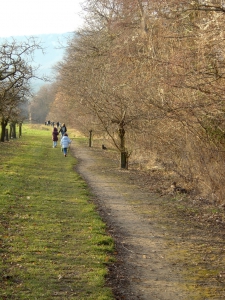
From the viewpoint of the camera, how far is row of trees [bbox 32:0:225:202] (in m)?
9.70

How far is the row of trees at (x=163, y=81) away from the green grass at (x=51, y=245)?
12.3 ft

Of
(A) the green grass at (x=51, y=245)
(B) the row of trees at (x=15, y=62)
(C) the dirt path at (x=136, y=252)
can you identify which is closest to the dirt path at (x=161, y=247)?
(C) the dirt path at (x=136, y=252)

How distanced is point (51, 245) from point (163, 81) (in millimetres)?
5000

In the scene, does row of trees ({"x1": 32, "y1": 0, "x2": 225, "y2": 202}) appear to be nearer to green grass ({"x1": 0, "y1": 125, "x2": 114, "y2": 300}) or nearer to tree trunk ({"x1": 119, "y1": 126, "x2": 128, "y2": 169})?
tree trunk ({"x1": 119, "y1": 126, "x2": 128, "y2": 169})

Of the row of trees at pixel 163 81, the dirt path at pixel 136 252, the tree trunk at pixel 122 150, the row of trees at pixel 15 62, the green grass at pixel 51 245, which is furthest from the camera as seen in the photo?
the row of trees at pixel 15 62

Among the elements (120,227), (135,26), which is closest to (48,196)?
(120,227)

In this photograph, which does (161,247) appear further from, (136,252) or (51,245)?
(51,245)

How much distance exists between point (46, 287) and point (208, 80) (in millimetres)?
6279

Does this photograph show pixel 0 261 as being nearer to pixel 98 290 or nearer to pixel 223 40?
pixel 98 290

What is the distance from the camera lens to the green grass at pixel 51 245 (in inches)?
230

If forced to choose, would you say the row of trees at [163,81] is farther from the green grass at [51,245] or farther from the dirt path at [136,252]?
the green grass at [51,245]

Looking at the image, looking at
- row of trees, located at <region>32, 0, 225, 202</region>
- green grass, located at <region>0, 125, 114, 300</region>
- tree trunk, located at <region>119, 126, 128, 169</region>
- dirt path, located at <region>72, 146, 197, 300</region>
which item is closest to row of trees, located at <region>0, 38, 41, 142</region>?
row of trees, located at <region>32, 0, 225, 202</region>

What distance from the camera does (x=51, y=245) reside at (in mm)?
7691

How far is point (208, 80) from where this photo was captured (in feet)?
33.0
